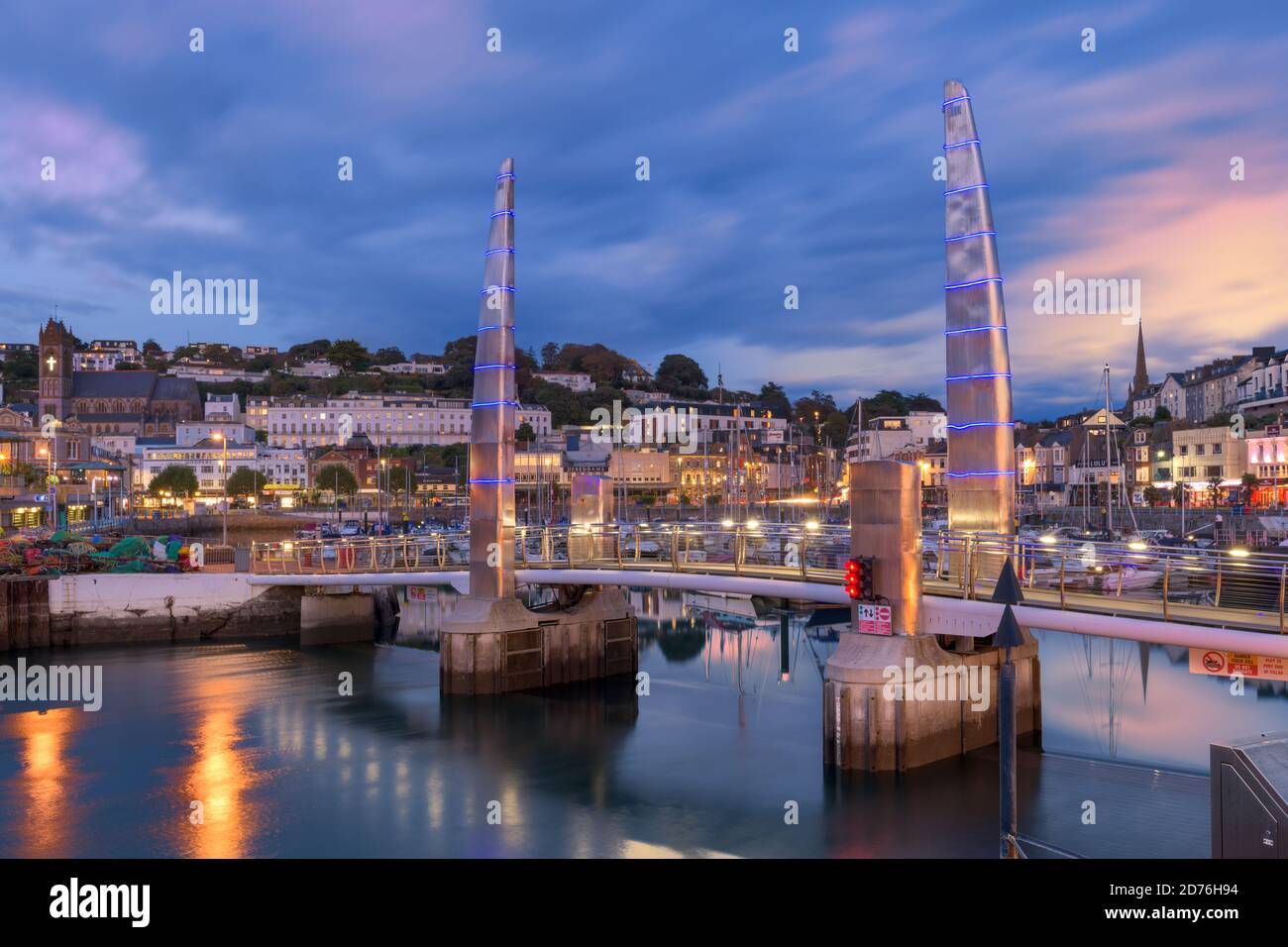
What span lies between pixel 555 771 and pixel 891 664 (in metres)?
9.20

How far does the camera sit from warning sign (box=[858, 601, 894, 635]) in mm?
22047

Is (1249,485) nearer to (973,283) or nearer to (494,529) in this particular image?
(973,283)

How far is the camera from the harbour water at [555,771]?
2084cm

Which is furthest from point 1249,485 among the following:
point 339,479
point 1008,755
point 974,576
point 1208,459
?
point 339,479

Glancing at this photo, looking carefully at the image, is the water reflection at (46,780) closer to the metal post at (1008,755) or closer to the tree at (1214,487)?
the metal post at (1008,755)

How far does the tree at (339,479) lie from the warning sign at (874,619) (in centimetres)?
14682

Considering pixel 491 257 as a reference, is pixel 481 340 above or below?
below

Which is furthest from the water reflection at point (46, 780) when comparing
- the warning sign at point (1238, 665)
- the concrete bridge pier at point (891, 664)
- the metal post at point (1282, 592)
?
the metal post at point (1282, 592)

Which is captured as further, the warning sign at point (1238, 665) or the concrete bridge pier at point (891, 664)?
the concrete bridge pier at point (891, 664)

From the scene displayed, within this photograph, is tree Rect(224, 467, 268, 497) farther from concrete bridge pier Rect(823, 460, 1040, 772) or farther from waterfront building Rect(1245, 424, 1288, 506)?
concrete bridge pier Rect(823, 460, 1040, 772)
